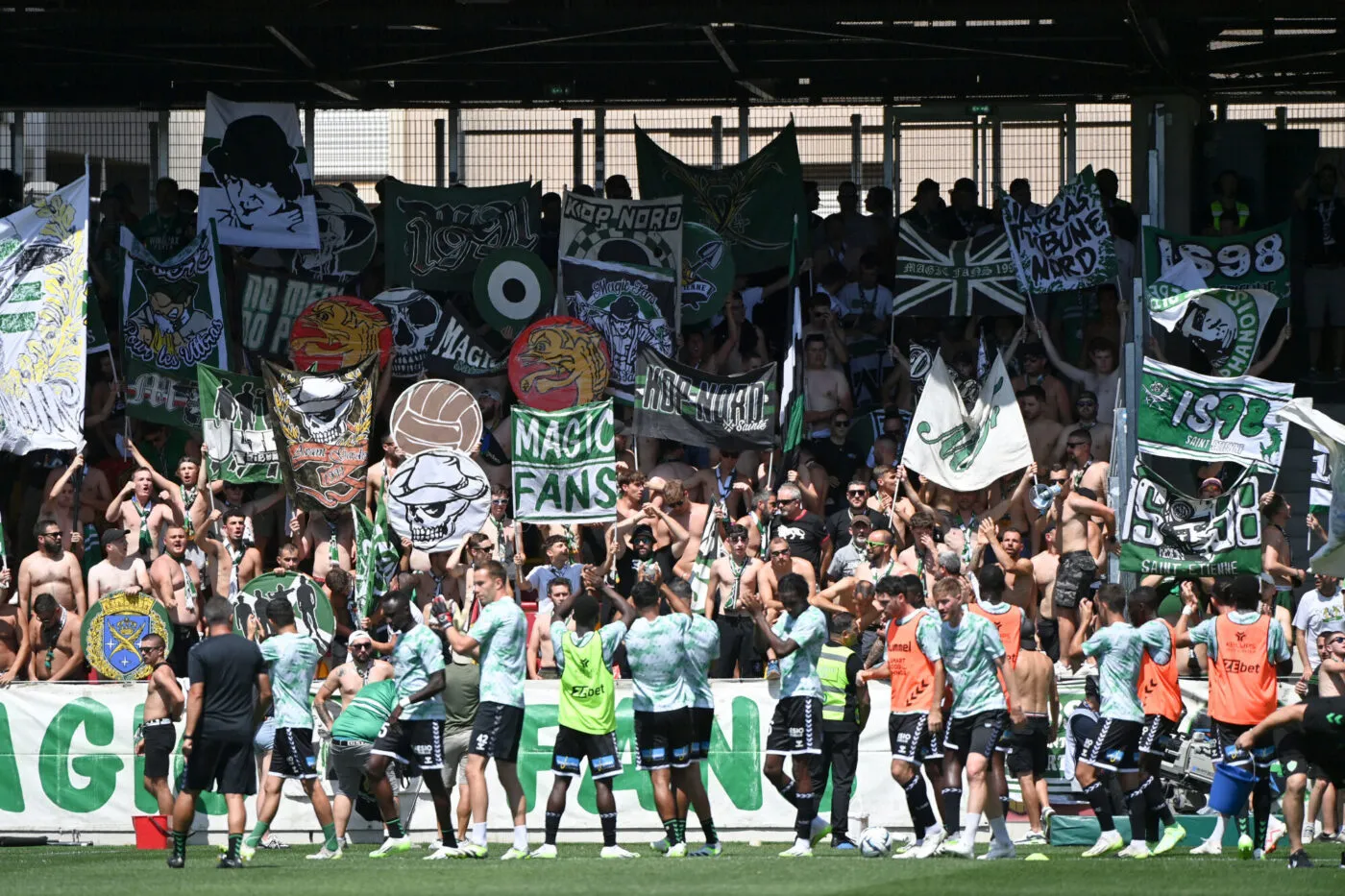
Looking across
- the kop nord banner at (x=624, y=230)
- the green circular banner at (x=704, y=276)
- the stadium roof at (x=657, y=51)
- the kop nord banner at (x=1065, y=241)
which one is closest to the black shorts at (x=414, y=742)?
the green circular banner at (x=704, y=276)

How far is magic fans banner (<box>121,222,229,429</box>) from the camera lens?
21.0 metres

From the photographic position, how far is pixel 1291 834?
44.6ft

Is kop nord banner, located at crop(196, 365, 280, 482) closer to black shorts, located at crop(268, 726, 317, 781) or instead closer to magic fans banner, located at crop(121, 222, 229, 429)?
magic fans banner, located at crop(121, 222, 229, 429)

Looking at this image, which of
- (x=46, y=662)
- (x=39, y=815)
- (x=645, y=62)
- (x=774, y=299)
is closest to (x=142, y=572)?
(x=46, y=662)

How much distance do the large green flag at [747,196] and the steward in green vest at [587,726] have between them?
318 inches

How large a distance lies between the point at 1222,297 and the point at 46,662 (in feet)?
35.9

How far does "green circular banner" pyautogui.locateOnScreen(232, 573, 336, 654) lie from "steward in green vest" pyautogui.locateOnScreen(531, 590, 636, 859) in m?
3.88

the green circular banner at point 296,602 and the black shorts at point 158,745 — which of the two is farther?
the green circular banner at point 296,602

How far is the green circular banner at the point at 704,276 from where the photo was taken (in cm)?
2141

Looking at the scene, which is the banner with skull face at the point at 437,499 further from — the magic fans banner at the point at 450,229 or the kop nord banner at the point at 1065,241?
the kop nord banner at the point at 1065,241

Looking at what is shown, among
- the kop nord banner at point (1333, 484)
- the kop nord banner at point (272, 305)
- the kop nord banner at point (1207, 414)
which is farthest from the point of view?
the kop nord banner at point (272, 305)

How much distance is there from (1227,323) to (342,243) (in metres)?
8.83

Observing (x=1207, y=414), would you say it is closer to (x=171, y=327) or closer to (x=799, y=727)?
(x=799, y=727)

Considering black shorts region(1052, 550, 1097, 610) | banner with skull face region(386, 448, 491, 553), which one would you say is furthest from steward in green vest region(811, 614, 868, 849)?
banner with skull face region(386, 448, 491, 553)
